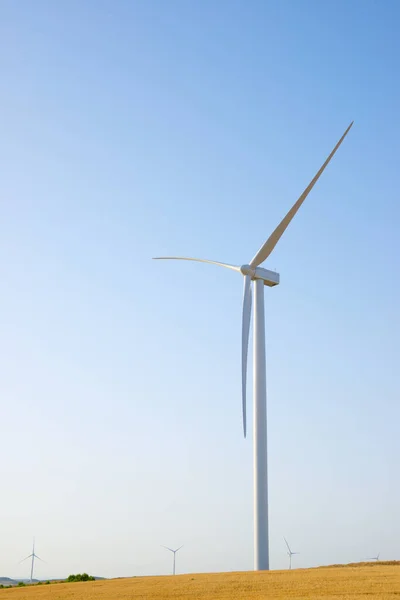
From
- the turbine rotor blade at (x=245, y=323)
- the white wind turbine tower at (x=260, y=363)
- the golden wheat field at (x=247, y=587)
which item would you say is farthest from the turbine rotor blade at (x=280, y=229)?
the golden wheat field at (x=247, y=587)

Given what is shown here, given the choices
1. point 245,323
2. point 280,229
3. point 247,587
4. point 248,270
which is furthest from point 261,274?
point 247,587

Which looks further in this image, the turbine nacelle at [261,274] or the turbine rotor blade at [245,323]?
the turbine nacelle at [261,274]

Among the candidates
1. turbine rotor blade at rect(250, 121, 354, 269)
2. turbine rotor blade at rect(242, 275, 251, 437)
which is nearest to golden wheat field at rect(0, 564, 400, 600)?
turbine rotor blade at rect(242, 275, 251, 437)

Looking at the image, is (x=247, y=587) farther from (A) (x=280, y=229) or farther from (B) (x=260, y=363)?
(A) (x=280, y=229)

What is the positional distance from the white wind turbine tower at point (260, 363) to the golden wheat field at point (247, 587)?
3.83m

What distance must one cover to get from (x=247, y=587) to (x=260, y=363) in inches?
696

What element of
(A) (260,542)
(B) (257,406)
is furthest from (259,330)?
(A) (260,542)

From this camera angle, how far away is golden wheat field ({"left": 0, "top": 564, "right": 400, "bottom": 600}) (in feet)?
112

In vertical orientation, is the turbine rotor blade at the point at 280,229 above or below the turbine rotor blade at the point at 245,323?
above

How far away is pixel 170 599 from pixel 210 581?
6.09 meters

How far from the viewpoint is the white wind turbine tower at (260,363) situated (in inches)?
1865

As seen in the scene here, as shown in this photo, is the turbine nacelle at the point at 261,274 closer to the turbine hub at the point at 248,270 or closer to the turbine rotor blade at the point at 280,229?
the turbine hub at the point at 248,270

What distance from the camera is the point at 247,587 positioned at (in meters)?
37.7

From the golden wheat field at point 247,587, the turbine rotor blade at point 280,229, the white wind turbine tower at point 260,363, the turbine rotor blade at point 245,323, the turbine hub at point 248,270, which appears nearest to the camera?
the golden wheat field at point 247,587
